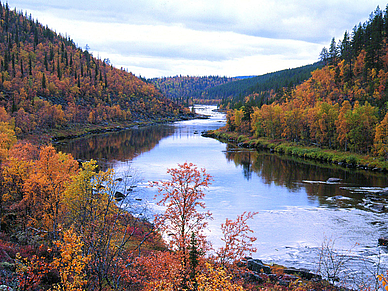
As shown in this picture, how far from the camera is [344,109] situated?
76.2 m

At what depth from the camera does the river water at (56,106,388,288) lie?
2759cm

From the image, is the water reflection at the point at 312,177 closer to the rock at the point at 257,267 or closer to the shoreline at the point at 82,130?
the rock at the point at 257,267

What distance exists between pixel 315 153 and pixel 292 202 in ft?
118

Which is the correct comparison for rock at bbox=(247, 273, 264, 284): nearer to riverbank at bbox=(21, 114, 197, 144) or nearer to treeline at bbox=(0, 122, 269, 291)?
treeline at bbox=(0, 122, 269, 291)

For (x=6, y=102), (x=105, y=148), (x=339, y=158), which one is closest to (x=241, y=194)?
(x=339, y=158)

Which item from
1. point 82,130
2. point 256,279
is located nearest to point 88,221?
point 256,279

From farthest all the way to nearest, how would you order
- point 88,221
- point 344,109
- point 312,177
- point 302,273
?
point 344,109 → point 312,177 → point 302,273 → point 88,221

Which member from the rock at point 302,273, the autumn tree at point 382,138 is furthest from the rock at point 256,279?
the autumn tree at point 382,138

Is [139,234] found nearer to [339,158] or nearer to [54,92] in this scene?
[339,158]

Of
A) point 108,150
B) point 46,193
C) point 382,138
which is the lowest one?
point 108,150

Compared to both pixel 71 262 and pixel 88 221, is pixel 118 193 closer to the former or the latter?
pixel 88 221

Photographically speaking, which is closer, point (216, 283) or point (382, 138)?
point (216, 283)

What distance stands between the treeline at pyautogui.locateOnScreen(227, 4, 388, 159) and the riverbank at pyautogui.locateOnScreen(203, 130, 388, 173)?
2378 mm

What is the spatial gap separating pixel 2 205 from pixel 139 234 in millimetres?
12704
